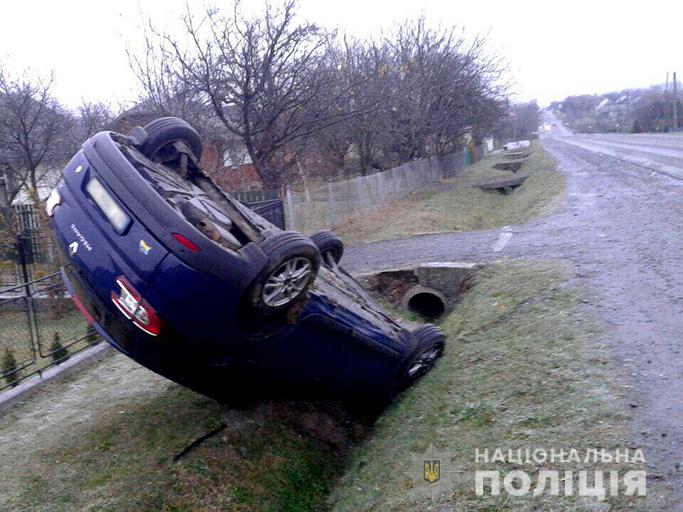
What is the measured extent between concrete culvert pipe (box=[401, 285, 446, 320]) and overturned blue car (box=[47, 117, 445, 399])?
428 centimetres

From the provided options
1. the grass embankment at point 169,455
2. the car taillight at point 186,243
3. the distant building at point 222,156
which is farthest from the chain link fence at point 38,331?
the distant building at point 222,156

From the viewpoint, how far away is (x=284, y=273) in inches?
173

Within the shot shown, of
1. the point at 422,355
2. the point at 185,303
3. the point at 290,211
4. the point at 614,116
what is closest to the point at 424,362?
the point at 422,355

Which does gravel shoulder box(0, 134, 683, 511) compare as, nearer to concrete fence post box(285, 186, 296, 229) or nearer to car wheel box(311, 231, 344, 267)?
car wheel box(311, 231, 344, 267)

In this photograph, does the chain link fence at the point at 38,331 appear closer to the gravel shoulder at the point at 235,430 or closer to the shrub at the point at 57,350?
the shrub at the point at 57,350

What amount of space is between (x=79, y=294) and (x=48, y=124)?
1618 centimetres

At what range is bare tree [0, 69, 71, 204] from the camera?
17906mm

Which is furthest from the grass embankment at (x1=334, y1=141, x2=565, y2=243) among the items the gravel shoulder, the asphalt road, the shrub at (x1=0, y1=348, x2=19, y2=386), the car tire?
the car tire

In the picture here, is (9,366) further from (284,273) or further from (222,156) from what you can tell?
(222,156)

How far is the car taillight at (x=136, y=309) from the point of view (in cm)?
421

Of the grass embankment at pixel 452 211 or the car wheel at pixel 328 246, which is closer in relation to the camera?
the car wheel at pixel 328 246

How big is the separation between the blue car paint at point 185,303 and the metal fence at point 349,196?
10240mm

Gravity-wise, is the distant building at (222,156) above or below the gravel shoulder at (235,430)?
above

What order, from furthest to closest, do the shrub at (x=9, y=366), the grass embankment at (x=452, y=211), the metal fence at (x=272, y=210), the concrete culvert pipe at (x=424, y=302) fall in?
the grass embankment at (x=452, y=211) < the metal fence at (x=272, y=210) < the concrete culvert pipe at (x=424, y=302) < the shrub at (x=9, y=366)
